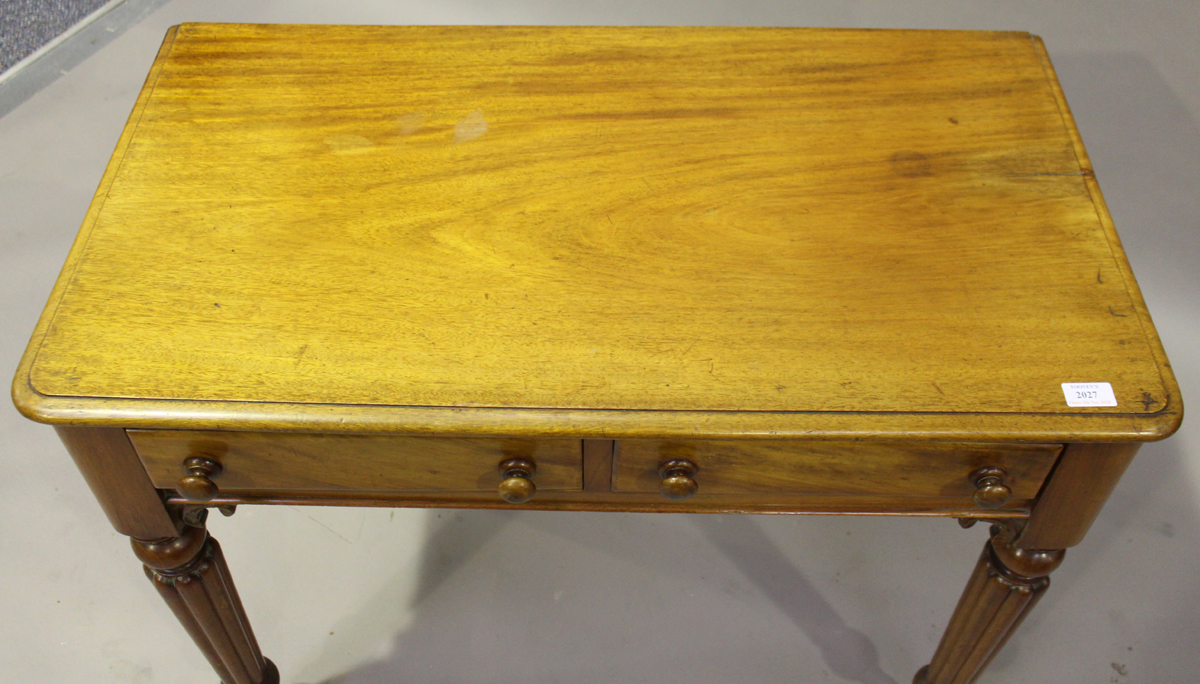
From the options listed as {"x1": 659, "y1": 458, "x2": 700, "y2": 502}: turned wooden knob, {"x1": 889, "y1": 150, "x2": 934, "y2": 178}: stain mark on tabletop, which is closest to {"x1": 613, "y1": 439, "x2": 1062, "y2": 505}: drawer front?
{"x1": 659, "y1": 458, "x2": 700, "y2": 502}: turned wooden knob

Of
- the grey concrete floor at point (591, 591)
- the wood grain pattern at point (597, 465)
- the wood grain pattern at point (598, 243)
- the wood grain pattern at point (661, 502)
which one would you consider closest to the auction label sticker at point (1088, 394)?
the wood grain pattern at point (598, 243)

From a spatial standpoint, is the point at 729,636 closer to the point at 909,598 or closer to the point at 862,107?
the point at 909,598

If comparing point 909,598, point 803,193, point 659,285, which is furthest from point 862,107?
point 909,598

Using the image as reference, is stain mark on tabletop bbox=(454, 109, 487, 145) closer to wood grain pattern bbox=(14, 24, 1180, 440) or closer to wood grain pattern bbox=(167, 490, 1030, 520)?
wood grain pattern bbox=(14, 24, 1180, 440)

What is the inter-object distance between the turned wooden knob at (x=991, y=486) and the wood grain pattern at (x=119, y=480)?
0.91m

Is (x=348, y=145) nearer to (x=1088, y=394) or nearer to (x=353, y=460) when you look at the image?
(x=353, y=460)

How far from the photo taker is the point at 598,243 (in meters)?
1.18

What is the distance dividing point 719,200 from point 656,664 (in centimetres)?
76

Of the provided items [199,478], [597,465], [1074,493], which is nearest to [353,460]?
[199,478]

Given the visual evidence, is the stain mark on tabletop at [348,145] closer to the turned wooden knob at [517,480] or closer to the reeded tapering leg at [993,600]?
the turned wooden knob at [517,480]

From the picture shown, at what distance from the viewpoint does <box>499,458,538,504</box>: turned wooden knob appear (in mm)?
1068

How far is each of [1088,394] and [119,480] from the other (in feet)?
3.39

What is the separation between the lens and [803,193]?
1.25m

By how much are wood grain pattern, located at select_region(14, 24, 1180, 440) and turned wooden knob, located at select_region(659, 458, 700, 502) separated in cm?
9
